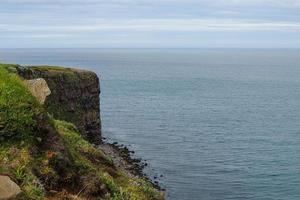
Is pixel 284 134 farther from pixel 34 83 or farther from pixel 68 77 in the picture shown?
pixel 34 83

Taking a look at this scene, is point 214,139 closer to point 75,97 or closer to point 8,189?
point 75,97

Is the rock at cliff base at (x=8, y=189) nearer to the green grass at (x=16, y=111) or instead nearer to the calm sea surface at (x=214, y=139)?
the green grass at (x=16, y=111)

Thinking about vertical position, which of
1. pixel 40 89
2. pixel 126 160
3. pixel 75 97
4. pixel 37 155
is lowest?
pixel 126 160

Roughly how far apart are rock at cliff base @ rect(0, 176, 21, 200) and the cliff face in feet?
225

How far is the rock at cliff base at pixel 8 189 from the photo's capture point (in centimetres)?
1076

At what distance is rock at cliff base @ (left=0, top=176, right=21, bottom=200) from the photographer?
35.3ft

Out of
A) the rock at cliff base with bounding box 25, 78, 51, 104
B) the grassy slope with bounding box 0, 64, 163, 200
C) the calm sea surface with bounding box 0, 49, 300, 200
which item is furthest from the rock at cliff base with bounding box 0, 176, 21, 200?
the calm sea surface with bounding box 0, 49, 300, 200

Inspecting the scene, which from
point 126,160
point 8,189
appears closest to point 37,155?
point 8,189

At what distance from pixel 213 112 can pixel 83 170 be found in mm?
119927

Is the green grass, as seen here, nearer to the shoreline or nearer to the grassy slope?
the grassy slope

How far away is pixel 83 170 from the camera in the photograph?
14.8m

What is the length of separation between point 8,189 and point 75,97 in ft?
265

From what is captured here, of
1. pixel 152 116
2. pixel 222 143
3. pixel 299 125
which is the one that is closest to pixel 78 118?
pixel 222 143

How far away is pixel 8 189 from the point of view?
11.0 metres
